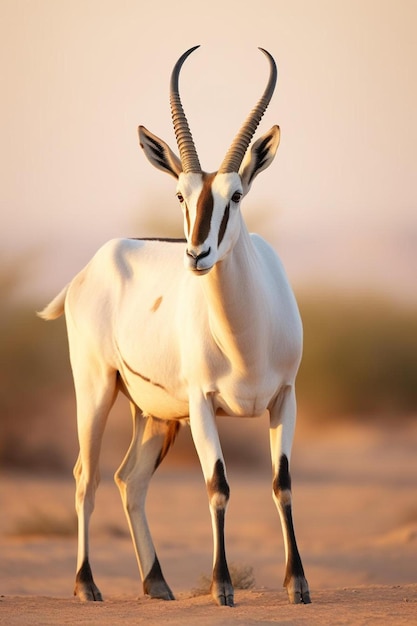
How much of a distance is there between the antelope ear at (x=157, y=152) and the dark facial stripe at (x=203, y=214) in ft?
1.98

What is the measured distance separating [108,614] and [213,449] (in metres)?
1.21

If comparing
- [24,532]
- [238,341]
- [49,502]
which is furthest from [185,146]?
[49,502]

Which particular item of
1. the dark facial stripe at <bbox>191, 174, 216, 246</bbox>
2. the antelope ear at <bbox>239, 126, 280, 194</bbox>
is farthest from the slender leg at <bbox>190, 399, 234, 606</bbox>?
the antelope ear at <bbox>239, 126, 280, 194</bbox>

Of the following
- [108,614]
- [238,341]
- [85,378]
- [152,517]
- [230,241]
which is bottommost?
[152,517]

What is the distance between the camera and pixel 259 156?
8000mm

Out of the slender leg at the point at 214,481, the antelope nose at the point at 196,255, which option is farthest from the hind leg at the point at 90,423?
the antelope nose at the point at 196,255

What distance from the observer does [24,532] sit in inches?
698

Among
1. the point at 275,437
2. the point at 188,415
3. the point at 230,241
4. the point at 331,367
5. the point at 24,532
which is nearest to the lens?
the point at 230,241

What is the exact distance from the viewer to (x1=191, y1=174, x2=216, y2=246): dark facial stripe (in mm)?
7332

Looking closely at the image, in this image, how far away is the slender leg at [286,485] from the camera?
787 cm

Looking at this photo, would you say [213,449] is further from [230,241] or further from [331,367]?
[331,367]

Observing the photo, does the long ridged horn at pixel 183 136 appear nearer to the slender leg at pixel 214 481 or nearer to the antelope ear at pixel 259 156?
the antelope ear at pixel 259 156

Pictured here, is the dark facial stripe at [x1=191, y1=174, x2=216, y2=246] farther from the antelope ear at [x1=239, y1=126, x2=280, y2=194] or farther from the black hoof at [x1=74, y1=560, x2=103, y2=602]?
the black hoof at [x1=74, y1=560, x2=103, y2=602]

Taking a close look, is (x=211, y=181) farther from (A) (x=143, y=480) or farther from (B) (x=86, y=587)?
(B) (x=86, y=587)
